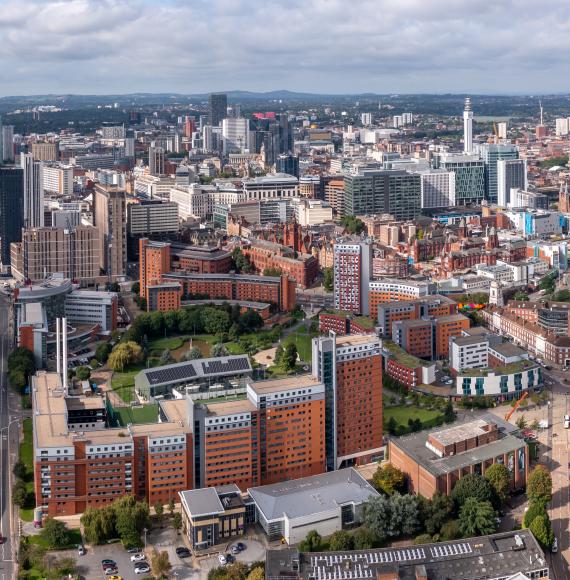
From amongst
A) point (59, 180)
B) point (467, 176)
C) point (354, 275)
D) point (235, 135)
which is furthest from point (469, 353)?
point (235, 135)

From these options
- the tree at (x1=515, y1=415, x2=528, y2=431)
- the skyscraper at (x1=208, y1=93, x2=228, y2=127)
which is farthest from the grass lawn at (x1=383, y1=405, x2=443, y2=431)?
the skyscraper at (x1=208, y1=93, x2=228, y2=127)

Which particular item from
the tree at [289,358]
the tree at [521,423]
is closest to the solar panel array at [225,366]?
the tree at [289,358]

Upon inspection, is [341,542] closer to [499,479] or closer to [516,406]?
[499,479]

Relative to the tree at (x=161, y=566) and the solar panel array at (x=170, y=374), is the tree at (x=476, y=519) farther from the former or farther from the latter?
the solar panel array at (x=170, y=374)

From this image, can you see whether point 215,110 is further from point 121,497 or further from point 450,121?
point 121,497

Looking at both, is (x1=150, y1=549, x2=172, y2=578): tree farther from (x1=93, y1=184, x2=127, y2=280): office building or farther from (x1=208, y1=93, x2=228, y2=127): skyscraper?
(x1=208, y1=93, x2=228, y2=127): skyscraper

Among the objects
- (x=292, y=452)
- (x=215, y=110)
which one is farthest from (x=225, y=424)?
(x=215, y=110)

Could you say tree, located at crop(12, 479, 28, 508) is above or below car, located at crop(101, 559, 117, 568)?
above
